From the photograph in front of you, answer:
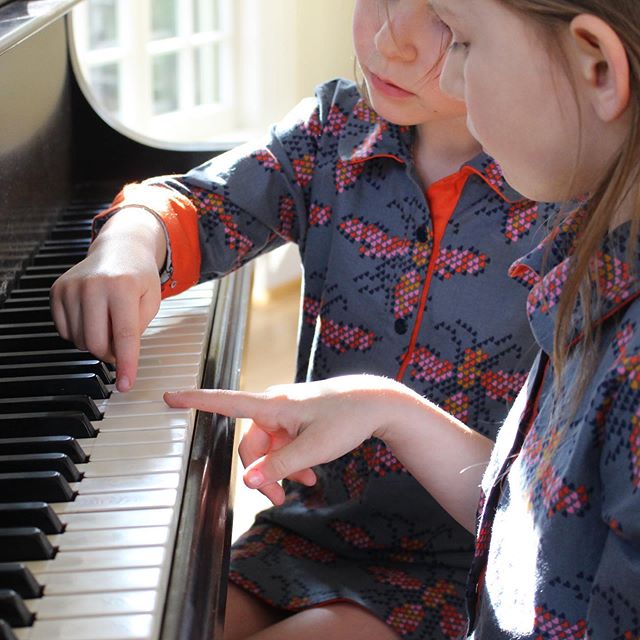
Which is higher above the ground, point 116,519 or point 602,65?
point 602,65

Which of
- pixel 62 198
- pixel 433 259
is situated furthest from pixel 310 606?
pixel 62 198

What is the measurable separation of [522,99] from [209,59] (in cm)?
307

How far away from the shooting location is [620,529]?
796mm

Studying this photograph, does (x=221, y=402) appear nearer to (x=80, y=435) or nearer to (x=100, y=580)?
(x=80, y=435)

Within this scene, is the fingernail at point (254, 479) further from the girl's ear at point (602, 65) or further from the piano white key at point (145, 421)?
the girl's ear at point (602, 65)

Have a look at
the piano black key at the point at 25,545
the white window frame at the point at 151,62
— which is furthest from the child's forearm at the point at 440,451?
the white window frame at the point at 151,62

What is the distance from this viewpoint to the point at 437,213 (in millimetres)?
1386

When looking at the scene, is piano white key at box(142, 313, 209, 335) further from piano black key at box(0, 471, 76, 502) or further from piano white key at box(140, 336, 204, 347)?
piano black key at box(0, 471, 76, 502)

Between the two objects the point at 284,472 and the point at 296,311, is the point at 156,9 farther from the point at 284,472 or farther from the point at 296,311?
the point at 284,472

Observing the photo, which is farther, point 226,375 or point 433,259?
point 433,259

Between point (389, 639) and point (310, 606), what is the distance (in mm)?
102

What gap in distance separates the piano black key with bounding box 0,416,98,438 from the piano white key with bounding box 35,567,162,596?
0.72 feet

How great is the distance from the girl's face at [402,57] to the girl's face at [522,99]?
35cm

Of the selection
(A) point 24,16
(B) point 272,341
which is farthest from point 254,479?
(B) point 272,341
